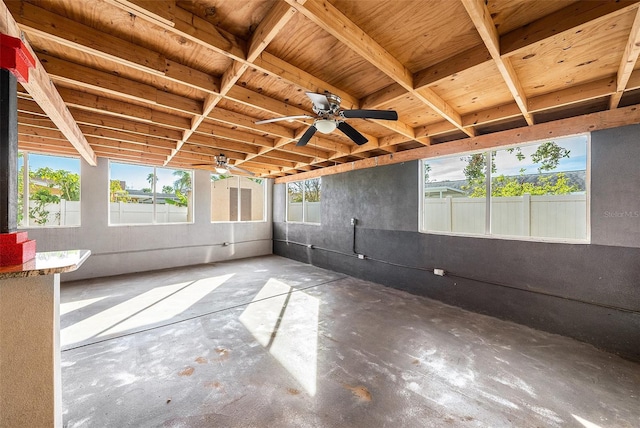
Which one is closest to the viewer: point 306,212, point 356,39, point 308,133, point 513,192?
point 356,39

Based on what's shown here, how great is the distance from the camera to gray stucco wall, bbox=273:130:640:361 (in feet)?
8.46

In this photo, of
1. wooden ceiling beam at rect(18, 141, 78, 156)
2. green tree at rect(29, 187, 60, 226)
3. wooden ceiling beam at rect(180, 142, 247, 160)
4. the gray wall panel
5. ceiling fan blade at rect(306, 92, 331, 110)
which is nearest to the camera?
ceiling fan blade at rect(306, 92, 331, 110)

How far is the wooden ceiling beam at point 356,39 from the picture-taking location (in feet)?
4.72

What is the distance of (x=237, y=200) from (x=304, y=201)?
2.40 m

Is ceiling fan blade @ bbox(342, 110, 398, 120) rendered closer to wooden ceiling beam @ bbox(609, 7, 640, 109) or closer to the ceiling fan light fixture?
the ceiling fan light fixture

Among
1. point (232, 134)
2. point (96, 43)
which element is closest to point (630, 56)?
point (96, 43)

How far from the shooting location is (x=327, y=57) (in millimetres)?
2066

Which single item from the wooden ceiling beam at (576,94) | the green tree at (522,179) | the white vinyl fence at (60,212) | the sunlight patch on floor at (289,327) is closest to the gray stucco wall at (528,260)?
the green tree at (522,179)

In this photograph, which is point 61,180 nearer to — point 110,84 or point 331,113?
point 110,84

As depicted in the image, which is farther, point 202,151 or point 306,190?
point 306,190

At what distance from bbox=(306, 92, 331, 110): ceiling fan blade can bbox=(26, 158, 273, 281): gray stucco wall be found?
5.48 m

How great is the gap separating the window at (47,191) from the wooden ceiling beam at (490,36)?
6.95 m

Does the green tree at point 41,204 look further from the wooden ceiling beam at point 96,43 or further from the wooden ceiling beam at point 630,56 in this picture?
the wooden ceiling beam at point 630,56

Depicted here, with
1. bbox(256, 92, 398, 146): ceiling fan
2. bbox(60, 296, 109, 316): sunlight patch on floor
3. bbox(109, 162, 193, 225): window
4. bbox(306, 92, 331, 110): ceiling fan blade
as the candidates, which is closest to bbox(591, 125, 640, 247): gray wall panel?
bbox(256, 92, 398, 146): ceiling fan
